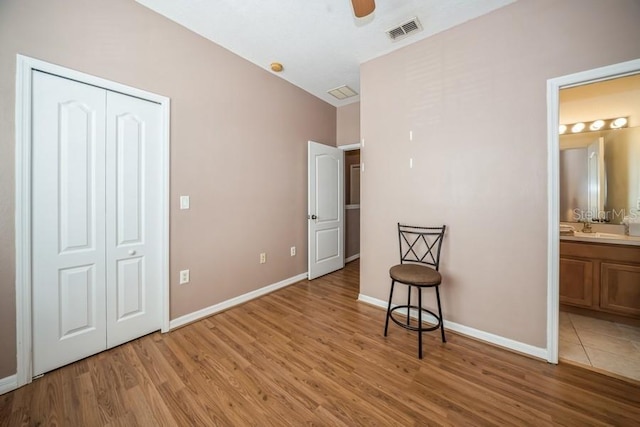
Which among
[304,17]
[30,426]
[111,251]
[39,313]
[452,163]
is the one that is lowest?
[30,426]

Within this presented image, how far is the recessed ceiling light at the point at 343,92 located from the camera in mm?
3389

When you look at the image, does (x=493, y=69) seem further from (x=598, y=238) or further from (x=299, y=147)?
(x=299, y=147)

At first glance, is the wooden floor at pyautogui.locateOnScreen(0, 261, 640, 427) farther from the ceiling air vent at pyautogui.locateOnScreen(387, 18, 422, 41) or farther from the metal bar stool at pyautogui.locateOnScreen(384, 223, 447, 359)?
the ceiling air vent at pyautogui.locateOnScreen(387, 18, 422, 41)

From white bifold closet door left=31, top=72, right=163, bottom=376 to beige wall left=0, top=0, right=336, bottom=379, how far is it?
125 mm

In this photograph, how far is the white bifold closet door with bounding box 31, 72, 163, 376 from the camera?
159 centimetres

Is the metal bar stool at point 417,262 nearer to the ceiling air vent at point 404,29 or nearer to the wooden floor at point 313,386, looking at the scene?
the wooden floor at point 313,386

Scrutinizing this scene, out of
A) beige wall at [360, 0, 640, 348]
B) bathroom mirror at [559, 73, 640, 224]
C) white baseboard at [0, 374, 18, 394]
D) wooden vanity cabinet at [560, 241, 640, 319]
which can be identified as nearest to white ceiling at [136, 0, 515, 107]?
beige wall at [360, 0, 640, 348]

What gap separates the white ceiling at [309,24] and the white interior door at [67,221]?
109 cm

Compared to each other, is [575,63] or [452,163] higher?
[575,63]

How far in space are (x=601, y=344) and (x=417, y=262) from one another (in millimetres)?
1538

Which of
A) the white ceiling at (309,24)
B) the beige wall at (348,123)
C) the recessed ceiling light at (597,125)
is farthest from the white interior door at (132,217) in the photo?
the recessed ceiling light at (597,125)

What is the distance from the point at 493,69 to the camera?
1.96 meters

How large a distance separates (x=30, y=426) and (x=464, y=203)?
326 centimetres

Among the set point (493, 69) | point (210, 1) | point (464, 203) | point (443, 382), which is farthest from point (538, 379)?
point (210, 1)
